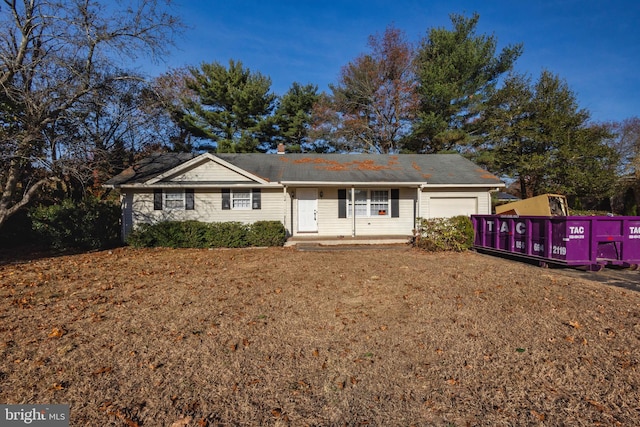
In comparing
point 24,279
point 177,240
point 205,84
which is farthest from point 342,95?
point 24,279

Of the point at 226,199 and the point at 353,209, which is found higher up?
the point at 226,199

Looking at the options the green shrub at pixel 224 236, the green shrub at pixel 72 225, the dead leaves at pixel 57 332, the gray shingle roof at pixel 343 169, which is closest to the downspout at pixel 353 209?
the gray shingle roof at pixel 343 169

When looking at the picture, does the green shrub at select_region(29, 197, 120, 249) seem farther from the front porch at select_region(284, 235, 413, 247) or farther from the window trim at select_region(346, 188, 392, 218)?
the window trim at select_region(346, 188, 392, 218)

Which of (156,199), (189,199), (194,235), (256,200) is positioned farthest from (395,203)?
(156,199)

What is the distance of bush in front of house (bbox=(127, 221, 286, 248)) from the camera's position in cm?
1195

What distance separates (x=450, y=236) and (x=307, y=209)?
6089 mm

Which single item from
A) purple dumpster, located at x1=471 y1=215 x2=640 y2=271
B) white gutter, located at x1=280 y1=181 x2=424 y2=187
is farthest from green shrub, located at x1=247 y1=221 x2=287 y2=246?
purple dumpster, located at x1=471 y1=215 x2=640 y2=271

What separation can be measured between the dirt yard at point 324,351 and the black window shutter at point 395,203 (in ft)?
25.3

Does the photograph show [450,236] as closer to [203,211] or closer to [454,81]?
[203,211]

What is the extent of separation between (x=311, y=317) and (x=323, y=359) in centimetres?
120

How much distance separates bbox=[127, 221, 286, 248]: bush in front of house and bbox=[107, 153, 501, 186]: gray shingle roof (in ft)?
7.45

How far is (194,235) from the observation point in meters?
12.0

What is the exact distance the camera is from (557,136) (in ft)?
68.8

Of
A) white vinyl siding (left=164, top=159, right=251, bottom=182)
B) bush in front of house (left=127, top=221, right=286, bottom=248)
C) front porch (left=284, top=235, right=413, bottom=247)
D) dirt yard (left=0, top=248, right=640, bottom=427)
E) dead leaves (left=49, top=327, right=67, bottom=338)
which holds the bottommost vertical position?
dirt yard (left=0, top=248, right=640, bottom=427)
